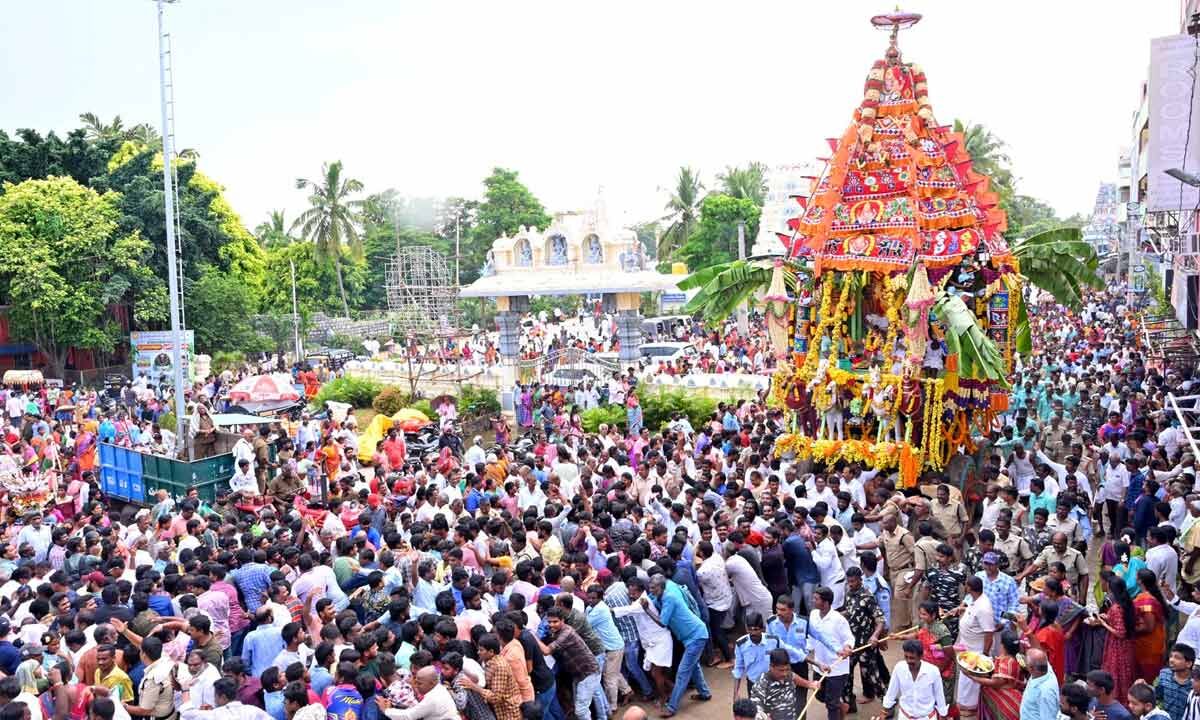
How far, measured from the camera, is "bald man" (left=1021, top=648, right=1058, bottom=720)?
6285 mm

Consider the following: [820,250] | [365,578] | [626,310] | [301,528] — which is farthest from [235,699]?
[626,310]

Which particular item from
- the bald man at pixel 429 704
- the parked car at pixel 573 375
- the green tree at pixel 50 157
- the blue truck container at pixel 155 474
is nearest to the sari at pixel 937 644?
the bald man at pixel 429 704

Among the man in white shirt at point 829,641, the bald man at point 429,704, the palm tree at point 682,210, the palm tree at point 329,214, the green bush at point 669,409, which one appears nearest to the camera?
Result: the bald man at point 429,704

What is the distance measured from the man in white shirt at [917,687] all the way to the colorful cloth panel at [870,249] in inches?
305

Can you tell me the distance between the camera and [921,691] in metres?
6.61

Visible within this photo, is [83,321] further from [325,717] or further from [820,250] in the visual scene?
[325,717]

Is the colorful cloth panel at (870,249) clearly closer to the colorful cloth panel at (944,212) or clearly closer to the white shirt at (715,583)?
the colorful cloth panel at (944,212)

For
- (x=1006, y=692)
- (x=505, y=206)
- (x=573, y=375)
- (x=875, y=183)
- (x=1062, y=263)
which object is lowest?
(x=1006, y=692)

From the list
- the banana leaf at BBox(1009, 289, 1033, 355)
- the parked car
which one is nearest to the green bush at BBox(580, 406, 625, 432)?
the parked car

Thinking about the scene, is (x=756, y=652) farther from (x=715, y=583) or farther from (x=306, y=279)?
(x=306, y=279)

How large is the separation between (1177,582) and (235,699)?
7.17 metres

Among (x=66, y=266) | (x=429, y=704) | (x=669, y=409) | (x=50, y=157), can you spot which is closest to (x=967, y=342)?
(x=429, y=704)

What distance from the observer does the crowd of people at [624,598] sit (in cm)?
679

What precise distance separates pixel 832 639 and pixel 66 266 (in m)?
27.3
